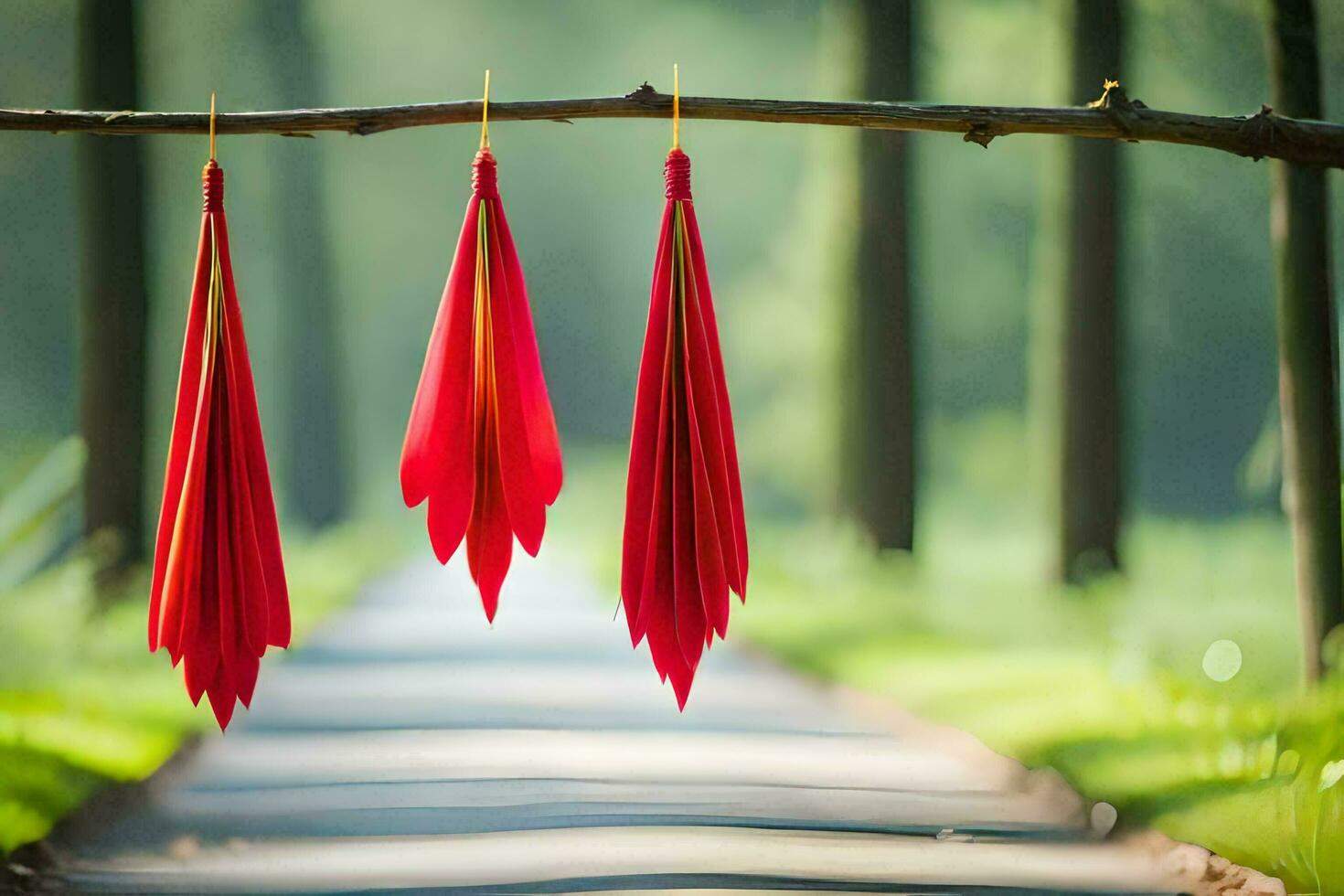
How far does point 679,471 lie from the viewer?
1.48 meters

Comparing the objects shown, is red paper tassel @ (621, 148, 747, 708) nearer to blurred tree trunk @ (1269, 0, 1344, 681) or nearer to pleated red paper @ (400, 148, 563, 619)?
pleated red paper @ (400, 148, 563, 619)

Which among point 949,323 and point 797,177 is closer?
point 797,177

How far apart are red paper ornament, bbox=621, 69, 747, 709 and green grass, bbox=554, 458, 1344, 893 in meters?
0.82

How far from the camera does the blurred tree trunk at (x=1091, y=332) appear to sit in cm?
250

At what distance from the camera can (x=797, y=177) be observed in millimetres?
2457

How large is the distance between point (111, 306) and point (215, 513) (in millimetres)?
1164

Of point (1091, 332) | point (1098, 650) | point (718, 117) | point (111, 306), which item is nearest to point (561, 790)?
point (1098, 650)

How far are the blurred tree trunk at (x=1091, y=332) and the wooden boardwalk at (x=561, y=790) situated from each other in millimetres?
601

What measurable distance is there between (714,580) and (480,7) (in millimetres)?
1398

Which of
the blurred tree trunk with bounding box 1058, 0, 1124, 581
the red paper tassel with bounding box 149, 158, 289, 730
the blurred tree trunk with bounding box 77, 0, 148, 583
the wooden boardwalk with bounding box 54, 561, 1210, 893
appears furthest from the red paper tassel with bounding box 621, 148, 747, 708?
the blurred tree trunk with bounding box 77, 0, 148, 583

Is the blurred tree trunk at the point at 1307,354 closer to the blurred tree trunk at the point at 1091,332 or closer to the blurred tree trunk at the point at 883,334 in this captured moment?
the blurred tree trunk at the point at 1091,332

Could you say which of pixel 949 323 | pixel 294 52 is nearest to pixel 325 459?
pixel 294 52

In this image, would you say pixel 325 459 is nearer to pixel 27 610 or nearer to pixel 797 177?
pixel 27 610

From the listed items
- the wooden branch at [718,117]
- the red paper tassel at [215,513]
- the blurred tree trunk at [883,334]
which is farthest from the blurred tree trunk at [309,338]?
the blurred tree trunk at [883,334]
